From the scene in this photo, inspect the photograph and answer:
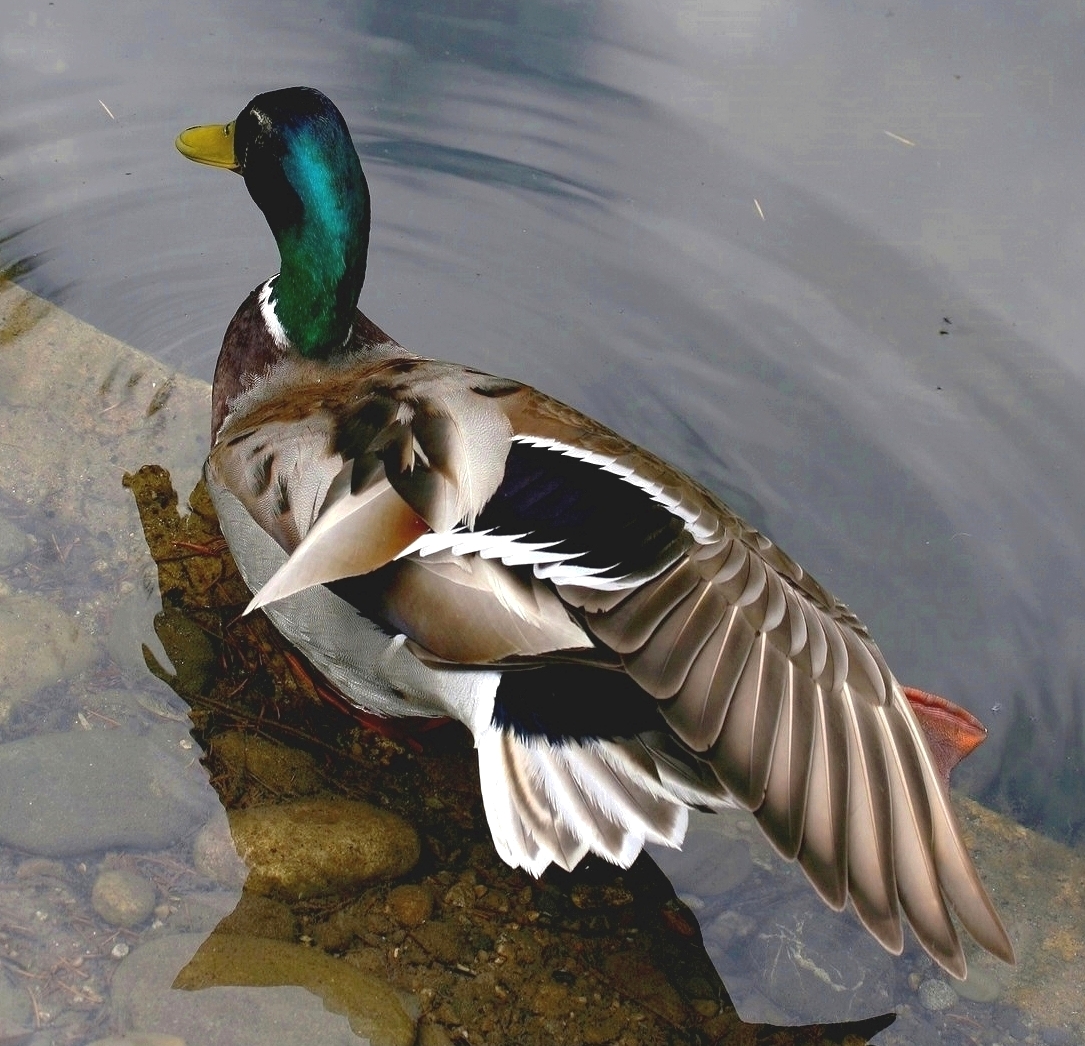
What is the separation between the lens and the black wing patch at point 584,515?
2.58 m

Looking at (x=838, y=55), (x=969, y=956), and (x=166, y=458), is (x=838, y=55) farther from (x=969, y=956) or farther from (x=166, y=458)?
(x=969, y=956)

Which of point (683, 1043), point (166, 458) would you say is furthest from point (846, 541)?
point (166, 458)

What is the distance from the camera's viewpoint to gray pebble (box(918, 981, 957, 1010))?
3123mm

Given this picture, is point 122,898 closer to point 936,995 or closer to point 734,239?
point 936,995

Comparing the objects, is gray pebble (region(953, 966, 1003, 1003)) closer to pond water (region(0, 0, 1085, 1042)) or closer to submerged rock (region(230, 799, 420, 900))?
pond water (region(0, 0, 1085, 1042))

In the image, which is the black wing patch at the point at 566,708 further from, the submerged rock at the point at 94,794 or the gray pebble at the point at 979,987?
the gray pebble at the point at 979,987

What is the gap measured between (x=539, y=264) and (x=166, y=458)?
1666mm

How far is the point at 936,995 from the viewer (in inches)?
123

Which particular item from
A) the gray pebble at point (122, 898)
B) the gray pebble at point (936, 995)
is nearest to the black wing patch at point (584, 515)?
the gray pebble at point (122, 898)

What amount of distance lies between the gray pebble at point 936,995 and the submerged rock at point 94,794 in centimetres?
179

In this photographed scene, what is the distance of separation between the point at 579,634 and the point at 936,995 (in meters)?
1.42

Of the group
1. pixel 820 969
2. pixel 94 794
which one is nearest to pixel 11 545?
pixel 94 794

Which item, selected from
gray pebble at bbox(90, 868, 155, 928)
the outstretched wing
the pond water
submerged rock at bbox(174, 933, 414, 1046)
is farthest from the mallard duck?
the pond water

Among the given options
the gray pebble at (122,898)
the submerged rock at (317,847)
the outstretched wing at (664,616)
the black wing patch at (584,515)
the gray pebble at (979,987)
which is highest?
the black wing patch at (584,515)
